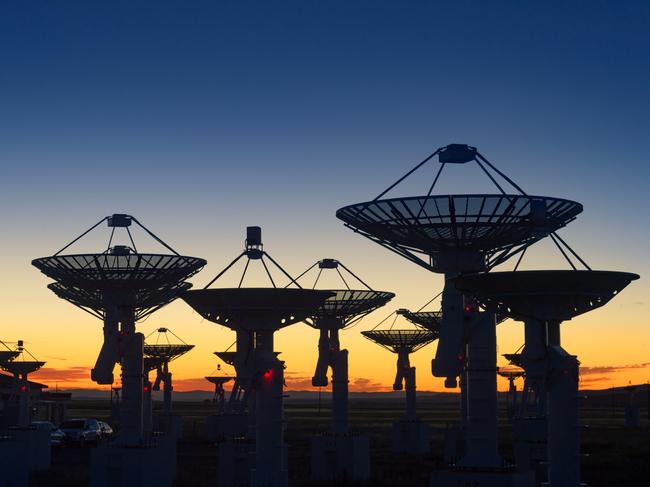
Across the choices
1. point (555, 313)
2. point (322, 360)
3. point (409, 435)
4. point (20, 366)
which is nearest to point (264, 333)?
point (555, 313)

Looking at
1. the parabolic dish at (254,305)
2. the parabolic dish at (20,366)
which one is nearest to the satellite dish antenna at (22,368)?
the parabolic dish at (20,366)

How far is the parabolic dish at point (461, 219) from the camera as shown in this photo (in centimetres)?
3902

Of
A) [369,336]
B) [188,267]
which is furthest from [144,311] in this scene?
[369,336]

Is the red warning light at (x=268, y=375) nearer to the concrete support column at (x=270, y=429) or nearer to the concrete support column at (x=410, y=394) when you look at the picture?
the concrete support column at (x=270, y=429)

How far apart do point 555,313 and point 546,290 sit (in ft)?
5.49

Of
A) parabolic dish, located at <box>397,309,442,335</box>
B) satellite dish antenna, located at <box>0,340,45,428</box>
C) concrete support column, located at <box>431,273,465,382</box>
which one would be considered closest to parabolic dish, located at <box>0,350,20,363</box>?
satellite dish antenna, located at <box>0,340,45,428</box>

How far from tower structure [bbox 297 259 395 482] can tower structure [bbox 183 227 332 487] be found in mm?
13414

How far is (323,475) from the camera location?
195 feet

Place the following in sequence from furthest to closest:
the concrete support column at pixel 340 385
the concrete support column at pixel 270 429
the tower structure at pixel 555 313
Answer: the concrete support column at pixel 340 385
the concrete support column at pixel 270 429
the tower structure at pixel 555 313

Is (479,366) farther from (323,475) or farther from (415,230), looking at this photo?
(323,475)

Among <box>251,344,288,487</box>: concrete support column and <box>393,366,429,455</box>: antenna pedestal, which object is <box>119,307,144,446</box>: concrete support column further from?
<box>393,366,429,455</box>: antenna pedestal

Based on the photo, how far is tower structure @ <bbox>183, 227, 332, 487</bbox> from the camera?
44.3m

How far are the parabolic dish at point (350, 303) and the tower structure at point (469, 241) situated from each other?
2329 centimetres

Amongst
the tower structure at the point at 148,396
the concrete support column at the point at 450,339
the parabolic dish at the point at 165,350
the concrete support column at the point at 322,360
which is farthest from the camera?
the parabolic dish at the point at 165,350
